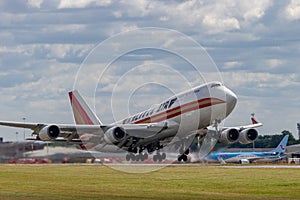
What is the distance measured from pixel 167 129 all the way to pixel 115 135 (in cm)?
539

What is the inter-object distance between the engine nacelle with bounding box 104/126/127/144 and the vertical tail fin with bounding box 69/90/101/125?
17416 mm

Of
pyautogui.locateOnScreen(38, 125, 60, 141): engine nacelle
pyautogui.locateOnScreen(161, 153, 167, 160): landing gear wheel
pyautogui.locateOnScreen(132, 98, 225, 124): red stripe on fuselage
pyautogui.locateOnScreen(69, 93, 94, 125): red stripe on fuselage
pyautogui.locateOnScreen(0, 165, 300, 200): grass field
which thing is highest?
pyautogui.locateOnScreen(69, 93, 94, 125): red stripe on fuselage

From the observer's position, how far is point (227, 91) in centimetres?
6681

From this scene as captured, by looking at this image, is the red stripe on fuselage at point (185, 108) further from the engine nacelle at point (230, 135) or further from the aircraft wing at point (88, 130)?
the engine nacelle at point (230, 135)

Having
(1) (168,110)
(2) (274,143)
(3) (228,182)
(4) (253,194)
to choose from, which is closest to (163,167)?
(1) (168,110)

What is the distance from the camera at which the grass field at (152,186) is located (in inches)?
1518

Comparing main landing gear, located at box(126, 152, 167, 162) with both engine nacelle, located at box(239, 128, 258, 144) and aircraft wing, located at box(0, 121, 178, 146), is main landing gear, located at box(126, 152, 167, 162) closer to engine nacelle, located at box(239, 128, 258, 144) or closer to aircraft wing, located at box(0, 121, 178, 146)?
aircraft wing, located at box(0, 121, 178, 146)

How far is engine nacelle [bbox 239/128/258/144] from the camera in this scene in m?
75.3

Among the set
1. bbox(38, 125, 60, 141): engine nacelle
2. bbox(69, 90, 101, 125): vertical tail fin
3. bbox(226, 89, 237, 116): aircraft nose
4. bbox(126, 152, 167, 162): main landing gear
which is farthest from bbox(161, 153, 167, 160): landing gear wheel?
bbox(69, 90, 101, 125): vertical tail fin

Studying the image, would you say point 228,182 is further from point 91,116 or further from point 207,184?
point 91,116

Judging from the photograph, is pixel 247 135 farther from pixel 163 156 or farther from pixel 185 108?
pixel 185 108

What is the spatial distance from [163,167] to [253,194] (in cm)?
3047

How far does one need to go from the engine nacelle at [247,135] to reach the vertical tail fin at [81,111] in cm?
2091

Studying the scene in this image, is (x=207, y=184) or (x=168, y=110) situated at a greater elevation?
(x=168, y=110)
